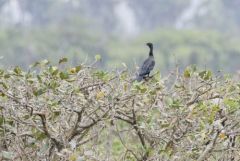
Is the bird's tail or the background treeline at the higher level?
the background treeline

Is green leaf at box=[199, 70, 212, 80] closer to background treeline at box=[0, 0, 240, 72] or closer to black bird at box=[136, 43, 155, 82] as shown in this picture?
black bird at box=[136, 43, 155, 82]

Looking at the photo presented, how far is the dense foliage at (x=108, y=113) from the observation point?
8.76 ft

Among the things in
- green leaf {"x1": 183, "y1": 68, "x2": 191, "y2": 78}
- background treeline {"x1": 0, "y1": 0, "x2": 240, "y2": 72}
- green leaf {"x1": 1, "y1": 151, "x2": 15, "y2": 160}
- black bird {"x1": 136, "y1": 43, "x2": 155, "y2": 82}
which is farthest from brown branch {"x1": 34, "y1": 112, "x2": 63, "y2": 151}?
background treeline {"x1": 0, "y1": 0, "x2": 240, "y2": 72}

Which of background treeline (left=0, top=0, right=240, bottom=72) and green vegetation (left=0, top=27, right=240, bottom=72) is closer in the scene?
green vegetation (left=0, top=27, right=240, bottom=72)

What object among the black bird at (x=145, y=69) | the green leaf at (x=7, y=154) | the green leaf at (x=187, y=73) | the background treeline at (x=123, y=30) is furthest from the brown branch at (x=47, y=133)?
the background treeline at (x=123, y=30)

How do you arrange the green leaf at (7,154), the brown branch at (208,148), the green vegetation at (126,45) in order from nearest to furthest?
the green leaf at (7,154)
the brown branch at (208,148)
the green vegetation at (126,45)

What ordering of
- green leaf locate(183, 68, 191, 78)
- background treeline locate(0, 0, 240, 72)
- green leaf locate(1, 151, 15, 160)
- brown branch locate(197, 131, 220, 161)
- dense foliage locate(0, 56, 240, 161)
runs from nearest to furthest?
green leaf locate(1, 151, 15, 160) → dense foliage locate(0, 56, 240, 161) → brown branch locate(197, 131, 220, 161) → green leaf locate(183, 68, 191, 78) → background treeline locate(0, 0, 240, 72)

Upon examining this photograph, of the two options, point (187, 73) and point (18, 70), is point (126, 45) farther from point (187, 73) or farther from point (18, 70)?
point (18, 70)

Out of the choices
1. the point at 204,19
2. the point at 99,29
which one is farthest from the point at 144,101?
the point at 204,19

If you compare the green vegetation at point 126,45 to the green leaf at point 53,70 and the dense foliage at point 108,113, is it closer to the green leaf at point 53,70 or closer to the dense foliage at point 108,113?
the dense foliage at point 108,113

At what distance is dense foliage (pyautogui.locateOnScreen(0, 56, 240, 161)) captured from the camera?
8.76 feet

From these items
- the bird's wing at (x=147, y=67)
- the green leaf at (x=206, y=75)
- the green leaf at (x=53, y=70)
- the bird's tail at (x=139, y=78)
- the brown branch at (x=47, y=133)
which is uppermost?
the bird's wing at (x=147, y=67)

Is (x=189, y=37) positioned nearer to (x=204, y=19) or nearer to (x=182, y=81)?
(x=204, y=19)

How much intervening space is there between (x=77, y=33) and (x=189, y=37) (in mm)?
6414
